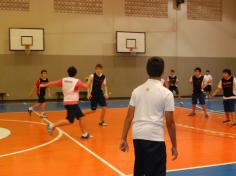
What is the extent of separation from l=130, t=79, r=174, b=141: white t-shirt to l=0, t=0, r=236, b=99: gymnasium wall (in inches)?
641

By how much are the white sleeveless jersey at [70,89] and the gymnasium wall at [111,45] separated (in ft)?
37.7

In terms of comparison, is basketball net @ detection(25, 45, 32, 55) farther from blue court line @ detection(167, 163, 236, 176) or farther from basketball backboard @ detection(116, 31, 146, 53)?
blue court line @ detection(167, 163, 236, 176)

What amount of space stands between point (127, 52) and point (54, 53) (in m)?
4.35

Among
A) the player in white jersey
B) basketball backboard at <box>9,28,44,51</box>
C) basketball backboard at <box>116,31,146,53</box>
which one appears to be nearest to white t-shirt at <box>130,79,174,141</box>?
the player in white jersey

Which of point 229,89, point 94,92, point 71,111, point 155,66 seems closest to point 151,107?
point 155,66

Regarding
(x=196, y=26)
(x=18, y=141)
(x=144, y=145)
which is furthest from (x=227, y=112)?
(x=196, y=26)

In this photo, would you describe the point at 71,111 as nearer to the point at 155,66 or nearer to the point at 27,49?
the point at 155,66

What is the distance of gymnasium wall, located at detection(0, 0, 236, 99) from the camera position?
18969mm

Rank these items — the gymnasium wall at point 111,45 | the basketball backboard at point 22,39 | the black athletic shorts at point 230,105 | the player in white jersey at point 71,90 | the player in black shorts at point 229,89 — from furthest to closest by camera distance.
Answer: the gymnasium wall at point 111,45, the basketball backboard at point 22,39, the black athletic shorts at point 230,105, the player in black shorts at point 229,89, the player in white jersey at point 71,90

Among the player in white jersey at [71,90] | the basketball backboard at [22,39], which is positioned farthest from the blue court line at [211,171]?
the basketball backboard at [22,39]

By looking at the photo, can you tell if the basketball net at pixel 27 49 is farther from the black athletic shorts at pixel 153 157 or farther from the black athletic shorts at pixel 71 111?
the black athletic shorts at pixel 153 157

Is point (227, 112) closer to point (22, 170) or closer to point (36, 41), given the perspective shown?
point (22, 170)

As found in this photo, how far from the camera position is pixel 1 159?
259 inches

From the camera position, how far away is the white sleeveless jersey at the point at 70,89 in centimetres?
818
